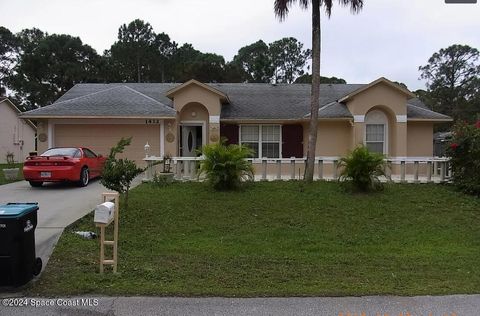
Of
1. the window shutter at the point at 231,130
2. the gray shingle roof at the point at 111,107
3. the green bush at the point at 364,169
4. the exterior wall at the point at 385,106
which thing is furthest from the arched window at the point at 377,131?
the gray shingle roof at the point at 111,107

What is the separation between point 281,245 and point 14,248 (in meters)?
4.44

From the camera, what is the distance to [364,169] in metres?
12.0

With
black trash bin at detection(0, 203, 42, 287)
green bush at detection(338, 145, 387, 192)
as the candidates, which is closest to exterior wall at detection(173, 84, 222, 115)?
green bush at detection(338, 145, 387, 192)

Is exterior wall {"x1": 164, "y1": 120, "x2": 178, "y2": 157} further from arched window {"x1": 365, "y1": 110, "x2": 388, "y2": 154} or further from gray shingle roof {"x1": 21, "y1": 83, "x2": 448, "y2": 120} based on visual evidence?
arched window {"x1": 365, "y1": 110, "x2": 388, "y2": 154}

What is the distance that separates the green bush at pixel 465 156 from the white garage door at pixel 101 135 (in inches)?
454

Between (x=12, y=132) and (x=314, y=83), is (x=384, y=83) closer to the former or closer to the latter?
(x=314, y=83)

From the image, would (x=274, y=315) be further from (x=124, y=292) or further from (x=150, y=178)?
(x=150, y=178)

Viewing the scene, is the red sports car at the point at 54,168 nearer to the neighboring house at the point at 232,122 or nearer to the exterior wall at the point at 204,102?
the neighboring house at the point at 232,122

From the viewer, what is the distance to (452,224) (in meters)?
9.73

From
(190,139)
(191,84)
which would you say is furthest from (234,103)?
(191,84)

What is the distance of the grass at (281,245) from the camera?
5664 millimetres

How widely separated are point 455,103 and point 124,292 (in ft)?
195

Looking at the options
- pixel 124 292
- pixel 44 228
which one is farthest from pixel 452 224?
pixel 44 228

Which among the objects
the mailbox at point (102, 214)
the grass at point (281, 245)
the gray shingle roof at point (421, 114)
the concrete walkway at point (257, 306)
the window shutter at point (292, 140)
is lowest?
the concrete walkway at point (257, 306)
